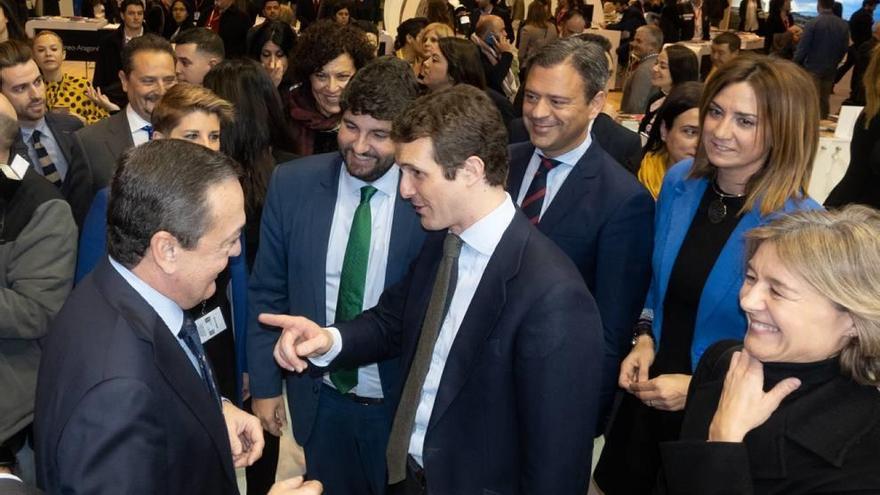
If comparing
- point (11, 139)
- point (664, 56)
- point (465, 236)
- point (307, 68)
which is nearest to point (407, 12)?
point (664, 56)

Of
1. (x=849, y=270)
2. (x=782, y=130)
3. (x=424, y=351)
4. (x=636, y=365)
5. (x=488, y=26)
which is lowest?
(x=636, y=365)

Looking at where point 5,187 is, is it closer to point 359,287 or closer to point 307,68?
point 359,287

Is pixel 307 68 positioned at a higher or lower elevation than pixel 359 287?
higher

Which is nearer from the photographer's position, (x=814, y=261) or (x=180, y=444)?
(x=180, y=444)

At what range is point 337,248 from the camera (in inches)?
109

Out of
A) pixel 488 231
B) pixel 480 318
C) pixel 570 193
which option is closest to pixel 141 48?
pixel 570 193

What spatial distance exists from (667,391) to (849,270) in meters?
0.82

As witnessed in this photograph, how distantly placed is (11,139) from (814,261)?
253 cm

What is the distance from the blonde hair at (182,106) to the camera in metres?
3.05

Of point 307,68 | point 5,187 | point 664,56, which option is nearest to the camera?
point 5,187

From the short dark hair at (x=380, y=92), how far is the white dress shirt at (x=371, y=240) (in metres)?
0.20

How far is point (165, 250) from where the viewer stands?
1.73 meters

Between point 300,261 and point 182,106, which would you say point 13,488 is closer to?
point 300,261

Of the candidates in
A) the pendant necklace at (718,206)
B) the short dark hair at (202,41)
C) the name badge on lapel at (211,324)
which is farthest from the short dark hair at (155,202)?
the short dark hair at (202,41)
